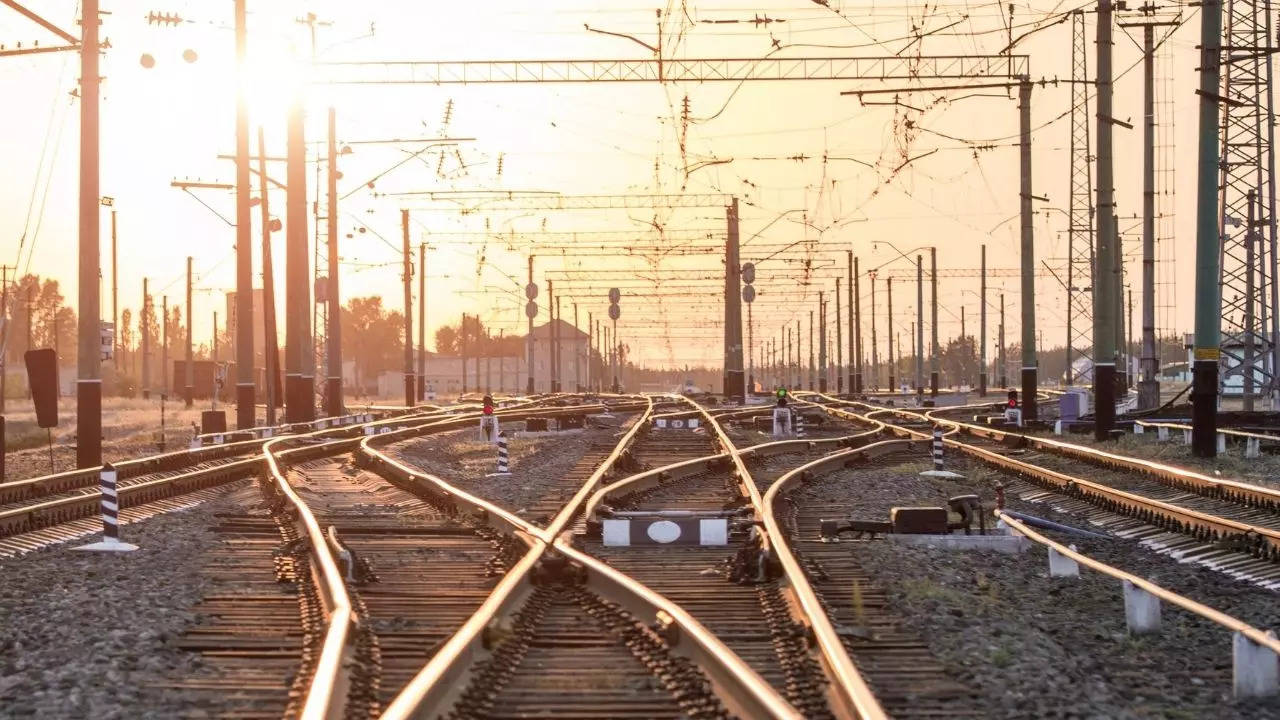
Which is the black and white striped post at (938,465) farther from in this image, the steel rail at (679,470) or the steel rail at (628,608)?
the steel rail at (628,608)

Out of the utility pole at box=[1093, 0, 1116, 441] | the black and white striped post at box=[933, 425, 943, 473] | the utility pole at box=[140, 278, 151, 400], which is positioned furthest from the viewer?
the utility pole at box=[140, 278, 151, 400]

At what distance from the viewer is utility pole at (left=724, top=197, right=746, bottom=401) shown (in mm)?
64250

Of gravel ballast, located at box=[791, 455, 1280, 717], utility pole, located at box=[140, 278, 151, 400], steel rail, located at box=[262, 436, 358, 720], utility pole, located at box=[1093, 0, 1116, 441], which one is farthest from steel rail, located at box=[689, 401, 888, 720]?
utility pole, located at box=[140, 278, 151, 400]

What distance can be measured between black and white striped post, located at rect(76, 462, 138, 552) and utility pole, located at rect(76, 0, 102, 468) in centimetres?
1305

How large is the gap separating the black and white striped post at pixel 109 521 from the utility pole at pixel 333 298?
34.9 meters

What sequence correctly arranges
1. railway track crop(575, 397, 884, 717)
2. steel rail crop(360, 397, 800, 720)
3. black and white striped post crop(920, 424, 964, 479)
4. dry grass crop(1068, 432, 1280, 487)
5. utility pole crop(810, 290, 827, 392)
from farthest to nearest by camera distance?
utility pole crop(810, 290, 827, 392) → black and white striped post crop(920, 424, 964, 479) → dry grass crop(1068, 432, 1280, 487) → railway track crop(575, 397, 884, 717) → steel rail crop(360, 397, 800, 720)

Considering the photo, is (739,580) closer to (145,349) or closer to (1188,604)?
(1188,604)

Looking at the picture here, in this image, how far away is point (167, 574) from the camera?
43.4 ft

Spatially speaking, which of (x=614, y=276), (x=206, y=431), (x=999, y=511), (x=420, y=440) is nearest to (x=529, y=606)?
(x=999, y=511)

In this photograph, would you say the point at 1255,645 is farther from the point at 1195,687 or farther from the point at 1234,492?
the point at 1234,492

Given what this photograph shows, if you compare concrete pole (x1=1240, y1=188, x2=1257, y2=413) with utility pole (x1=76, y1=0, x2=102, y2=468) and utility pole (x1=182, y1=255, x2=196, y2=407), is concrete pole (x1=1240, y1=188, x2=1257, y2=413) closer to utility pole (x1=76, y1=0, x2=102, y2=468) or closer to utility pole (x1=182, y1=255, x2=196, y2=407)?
utility pole (x1=76, y1=0, x2=102, y2=468)

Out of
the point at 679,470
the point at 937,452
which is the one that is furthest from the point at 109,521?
the point at 937,452

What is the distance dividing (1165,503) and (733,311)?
48.2 metres

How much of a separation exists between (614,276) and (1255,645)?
294 feet
